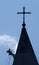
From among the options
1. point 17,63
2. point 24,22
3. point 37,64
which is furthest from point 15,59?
point 24,22

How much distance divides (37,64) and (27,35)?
376 centimetres

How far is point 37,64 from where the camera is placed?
3294 centimetres

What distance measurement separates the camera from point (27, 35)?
3403 centimetres

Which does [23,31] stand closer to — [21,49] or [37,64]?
[21,49]

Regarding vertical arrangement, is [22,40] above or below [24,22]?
below

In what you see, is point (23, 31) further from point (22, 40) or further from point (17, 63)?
point (17, 63)

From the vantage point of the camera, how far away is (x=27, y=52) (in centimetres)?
3316

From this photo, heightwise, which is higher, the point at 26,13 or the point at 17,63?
the point at 26,13

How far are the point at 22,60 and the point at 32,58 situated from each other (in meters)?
1.23

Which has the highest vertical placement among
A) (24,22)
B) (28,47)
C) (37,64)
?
(24,22)

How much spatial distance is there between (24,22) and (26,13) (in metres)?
1.77

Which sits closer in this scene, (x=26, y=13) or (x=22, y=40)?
(x=22, y=40)

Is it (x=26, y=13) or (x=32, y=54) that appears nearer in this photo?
(x=32, y=54)

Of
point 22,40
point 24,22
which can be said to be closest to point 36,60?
point 22,40
